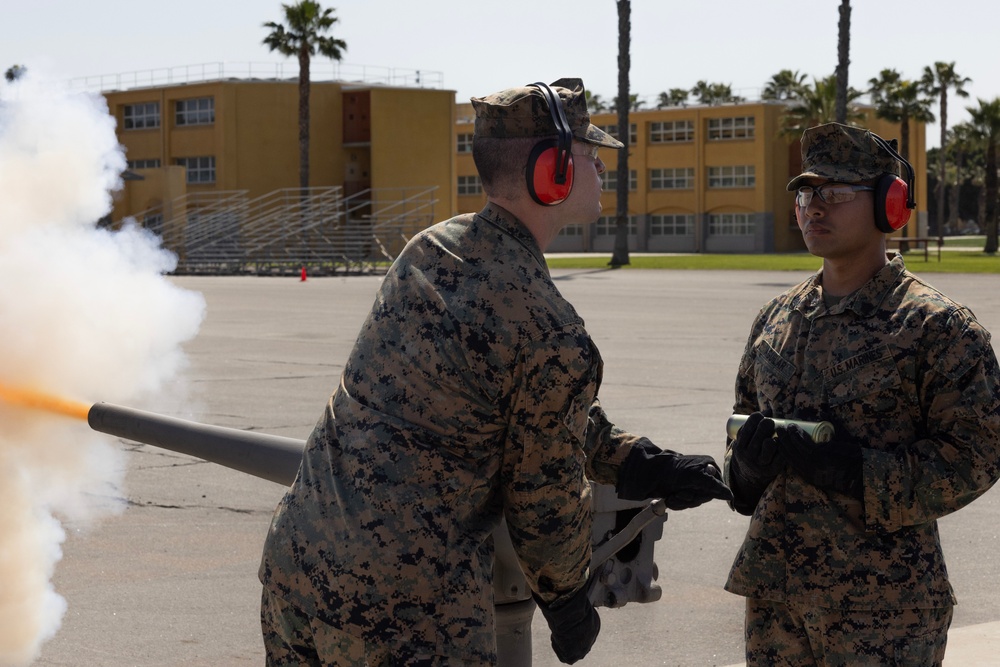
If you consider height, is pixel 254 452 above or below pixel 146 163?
below

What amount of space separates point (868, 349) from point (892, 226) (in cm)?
36

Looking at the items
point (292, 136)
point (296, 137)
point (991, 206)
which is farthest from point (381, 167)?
point (991, 206)

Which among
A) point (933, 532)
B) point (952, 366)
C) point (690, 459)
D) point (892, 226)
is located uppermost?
point (892, 226)

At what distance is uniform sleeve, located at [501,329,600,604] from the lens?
2621mm

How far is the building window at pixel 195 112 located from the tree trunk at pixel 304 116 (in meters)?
8.09

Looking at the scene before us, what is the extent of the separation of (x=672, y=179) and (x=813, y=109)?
15.9 m

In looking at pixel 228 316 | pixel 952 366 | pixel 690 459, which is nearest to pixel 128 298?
pixel 690 459

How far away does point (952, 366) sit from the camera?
318 centimetres

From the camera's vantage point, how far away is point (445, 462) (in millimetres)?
2643

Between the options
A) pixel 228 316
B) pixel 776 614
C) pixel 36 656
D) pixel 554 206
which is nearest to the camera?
pixel 554 206

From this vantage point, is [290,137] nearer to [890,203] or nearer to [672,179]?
[672,179]

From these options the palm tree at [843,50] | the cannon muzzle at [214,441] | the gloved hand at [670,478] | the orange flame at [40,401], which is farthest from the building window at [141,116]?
the gloved hand at [670,478]

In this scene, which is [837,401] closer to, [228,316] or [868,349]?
[868,349]

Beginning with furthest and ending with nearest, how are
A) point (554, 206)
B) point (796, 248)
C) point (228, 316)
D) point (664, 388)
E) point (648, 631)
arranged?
point (796, 248), point (228, 316), point (664, 388), point (648, 631), point (554, 206)
